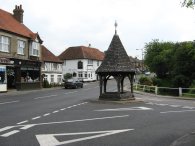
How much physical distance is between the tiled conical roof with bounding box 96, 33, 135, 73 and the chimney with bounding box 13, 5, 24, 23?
88.4 ft

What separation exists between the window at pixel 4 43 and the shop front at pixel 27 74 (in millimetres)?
2081

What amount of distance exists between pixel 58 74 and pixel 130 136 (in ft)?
200

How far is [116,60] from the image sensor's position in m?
26.3

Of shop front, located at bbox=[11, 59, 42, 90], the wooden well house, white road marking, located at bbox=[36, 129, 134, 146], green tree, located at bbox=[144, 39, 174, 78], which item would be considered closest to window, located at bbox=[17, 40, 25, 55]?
shop front, located at bbox=[11, 59, 42, 90]

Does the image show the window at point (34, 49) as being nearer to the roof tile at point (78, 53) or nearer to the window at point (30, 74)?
the window at point (30, 74)

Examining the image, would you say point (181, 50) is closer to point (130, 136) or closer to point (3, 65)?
point (3, 65)

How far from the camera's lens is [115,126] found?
12.5 meters

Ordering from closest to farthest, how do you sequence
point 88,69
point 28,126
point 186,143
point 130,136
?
point 186,143 < point 130,136 < point 28,126 < point 88,69

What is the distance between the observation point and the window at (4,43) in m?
39.3

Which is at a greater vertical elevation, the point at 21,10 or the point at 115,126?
the point at 21,10

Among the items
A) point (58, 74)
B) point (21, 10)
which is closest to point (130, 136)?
point (21, 10)

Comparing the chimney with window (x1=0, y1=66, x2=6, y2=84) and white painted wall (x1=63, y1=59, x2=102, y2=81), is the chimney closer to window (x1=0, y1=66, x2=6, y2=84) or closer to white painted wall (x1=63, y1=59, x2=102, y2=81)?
window (x1=0, y1=66, x2=6, y2=84)

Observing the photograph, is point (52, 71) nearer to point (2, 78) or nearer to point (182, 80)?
point (182, 80)

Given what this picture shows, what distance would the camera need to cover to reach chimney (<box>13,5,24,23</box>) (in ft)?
166
